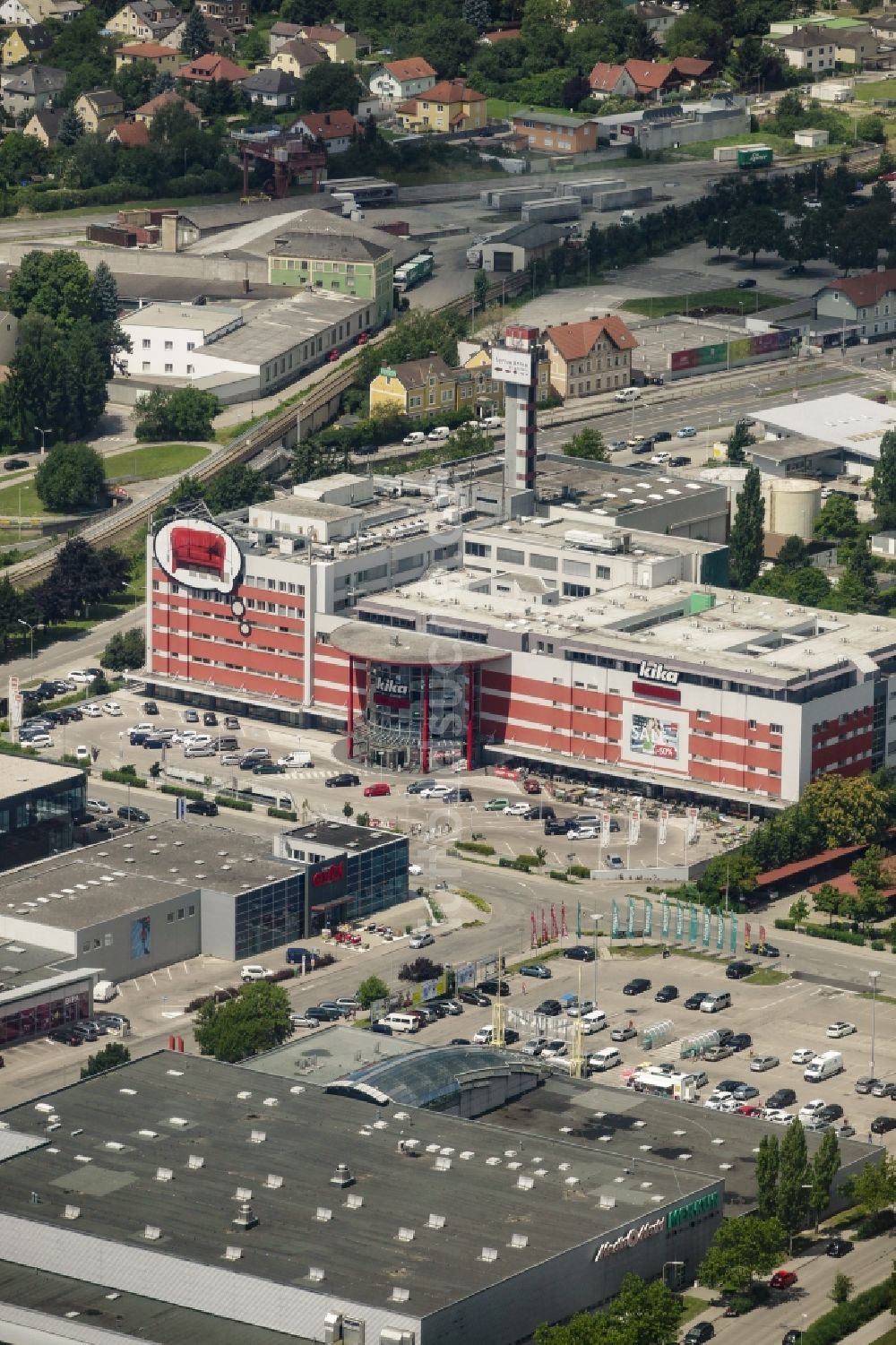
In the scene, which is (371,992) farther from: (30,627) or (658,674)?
(30,627)

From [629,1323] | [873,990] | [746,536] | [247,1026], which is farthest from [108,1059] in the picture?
[746,536]

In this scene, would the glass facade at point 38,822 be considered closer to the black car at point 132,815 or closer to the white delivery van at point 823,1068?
the black car at point 132,815

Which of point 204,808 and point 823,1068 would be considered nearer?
point 823,1068

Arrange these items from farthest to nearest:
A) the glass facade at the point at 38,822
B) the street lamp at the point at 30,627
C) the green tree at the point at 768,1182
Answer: the street lamp at the point at 30,627
the glass facade at the point at 38,822
the green tree at the point at 768,1182

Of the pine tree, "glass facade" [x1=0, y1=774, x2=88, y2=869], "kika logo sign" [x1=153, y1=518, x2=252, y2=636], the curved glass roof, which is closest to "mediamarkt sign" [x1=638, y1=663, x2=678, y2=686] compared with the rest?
"kika logo sign" [x1=153, y1=518, x2=252, y2=636]

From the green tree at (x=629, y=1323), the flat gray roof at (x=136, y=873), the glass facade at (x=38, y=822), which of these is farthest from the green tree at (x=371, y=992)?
the green tree at (x=629, y=1323)

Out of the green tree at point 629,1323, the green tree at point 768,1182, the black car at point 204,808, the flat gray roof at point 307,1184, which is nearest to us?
the green tree at point 629,1323

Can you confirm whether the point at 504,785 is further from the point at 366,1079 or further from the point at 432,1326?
the point at 432,1326
